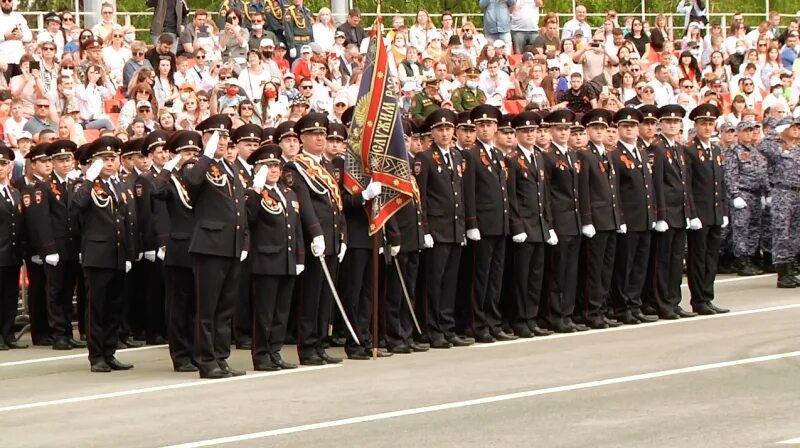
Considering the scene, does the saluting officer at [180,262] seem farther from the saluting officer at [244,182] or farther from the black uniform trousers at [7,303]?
the black uniform trousers at [7,303]

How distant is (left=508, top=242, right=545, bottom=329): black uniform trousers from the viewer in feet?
53.3

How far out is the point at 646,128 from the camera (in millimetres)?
17453

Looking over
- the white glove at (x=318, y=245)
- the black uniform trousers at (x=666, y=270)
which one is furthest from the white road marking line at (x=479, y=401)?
the black uniform trousers at (x=666, y=270)

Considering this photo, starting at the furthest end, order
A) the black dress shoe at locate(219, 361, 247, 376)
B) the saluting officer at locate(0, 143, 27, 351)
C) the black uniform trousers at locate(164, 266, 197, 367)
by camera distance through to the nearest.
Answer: the saluting officer at locate(0, 143, 27, 351) → the black uniform trousers at locate(164, 266, 197, 367) → the black dress shoe at locate(219, 361, 247, 376)

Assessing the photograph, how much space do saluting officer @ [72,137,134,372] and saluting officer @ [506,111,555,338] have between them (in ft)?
11.6

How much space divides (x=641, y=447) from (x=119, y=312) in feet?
19.8

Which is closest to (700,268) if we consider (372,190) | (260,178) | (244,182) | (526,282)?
(526,282)

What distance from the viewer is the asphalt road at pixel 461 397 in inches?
428

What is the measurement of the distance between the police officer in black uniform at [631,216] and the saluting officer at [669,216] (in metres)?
0.17

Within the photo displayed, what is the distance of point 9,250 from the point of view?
656 inches

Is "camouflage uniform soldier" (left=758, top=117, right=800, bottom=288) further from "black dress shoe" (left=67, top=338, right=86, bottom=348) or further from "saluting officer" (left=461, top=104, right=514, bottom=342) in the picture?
"black dress shoe" (left=67, top=338, right=86, bottom=348)

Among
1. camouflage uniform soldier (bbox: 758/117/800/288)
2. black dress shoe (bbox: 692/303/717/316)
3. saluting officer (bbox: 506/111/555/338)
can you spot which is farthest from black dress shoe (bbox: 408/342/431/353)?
camouflage uniform soldier (bbox: 758/117/800/288)

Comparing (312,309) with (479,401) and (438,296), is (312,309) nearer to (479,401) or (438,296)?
(438,296)

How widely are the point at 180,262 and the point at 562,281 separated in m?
4.03
